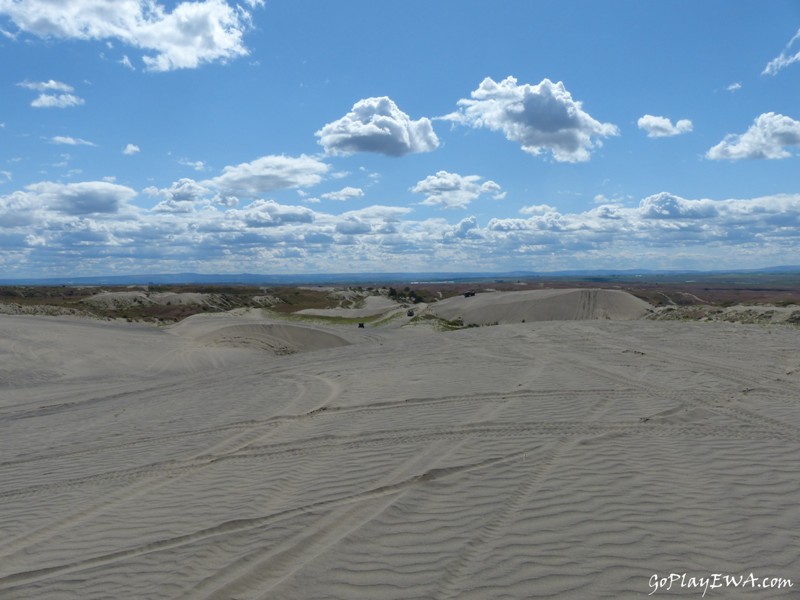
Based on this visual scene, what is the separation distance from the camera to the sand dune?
42781mm

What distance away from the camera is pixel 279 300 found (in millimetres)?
78438

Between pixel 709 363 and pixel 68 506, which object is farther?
pixel 709 363

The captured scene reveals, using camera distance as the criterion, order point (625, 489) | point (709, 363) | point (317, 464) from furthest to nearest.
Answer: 1. point (709, 363)
2. point (317, 464)
3. point (625, 489)

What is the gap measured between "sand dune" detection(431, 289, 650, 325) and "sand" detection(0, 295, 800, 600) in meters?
27.8

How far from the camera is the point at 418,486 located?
6.33 meters

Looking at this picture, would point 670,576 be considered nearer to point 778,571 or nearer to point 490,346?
point 778,571

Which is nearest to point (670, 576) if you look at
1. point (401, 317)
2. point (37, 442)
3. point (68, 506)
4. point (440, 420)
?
point (440, 420)

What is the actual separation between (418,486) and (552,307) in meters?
39.7

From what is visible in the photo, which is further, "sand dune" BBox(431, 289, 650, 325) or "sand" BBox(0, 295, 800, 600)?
"sand dune" BBox(431, 289, 650, 325)

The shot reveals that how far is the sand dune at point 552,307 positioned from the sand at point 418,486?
2778cm

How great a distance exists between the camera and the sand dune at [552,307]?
42781 millimetres

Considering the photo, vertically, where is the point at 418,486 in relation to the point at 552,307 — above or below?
below

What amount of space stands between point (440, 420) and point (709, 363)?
8.87 meters

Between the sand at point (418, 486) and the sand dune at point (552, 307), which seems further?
the sand dune at point (552, 307)
